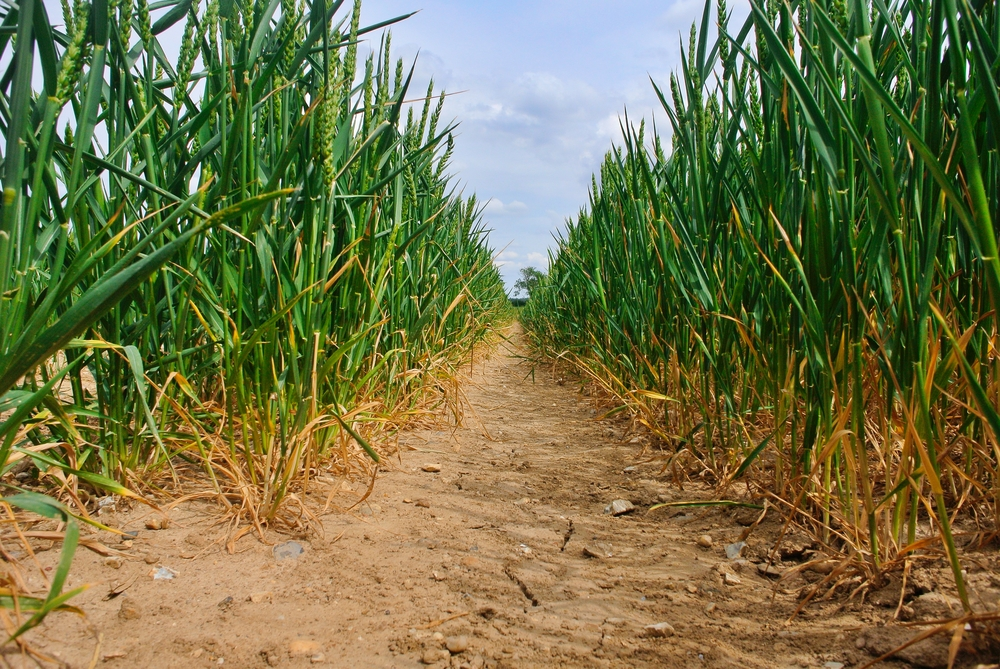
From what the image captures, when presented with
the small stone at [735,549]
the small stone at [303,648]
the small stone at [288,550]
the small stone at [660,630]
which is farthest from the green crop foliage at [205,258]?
the small stone at [735,549]

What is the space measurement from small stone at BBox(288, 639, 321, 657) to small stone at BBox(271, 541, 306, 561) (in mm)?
256

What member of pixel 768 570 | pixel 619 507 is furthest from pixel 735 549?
pixel 619 507

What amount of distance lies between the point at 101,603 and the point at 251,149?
30.3 inches

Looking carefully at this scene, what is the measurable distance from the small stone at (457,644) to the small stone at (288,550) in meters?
0.36

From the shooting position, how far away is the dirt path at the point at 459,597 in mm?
839

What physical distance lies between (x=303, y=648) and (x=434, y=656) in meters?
0.17

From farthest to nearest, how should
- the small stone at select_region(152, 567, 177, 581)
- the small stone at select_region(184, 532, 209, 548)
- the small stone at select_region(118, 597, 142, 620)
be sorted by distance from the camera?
1. the small stone at select_region(184, 532, 209, 548)
2. the small stone at select_region(152, 567, 177, 581)
3. the small stone at select_region(118, 597, 142, 620)

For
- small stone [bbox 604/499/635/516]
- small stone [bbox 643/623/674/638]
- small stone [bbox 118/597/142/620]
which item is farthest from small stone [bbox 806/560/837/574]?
small stone [bbox 118/597/142/620]

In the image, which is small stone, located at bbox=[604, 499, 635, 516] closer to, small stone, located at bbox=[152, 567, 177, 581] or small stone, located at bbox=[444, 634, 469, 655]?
small stone, located at bbox=[444, 634, 469, 655]

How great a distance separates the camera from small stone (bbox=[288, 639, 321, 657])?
840 millimetres

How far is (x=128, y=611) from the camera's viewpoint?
88 cm

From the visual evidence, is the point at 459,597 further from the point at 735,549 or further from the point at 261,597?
the point at 735,549

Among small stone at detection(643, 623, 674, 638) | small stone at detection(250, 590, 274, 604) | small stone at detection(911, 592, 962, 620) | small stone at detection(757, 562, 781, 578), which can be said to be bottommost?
small stone at detection(250, 590, 274, 604)

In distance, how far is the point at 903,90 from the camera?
1.12 meters
